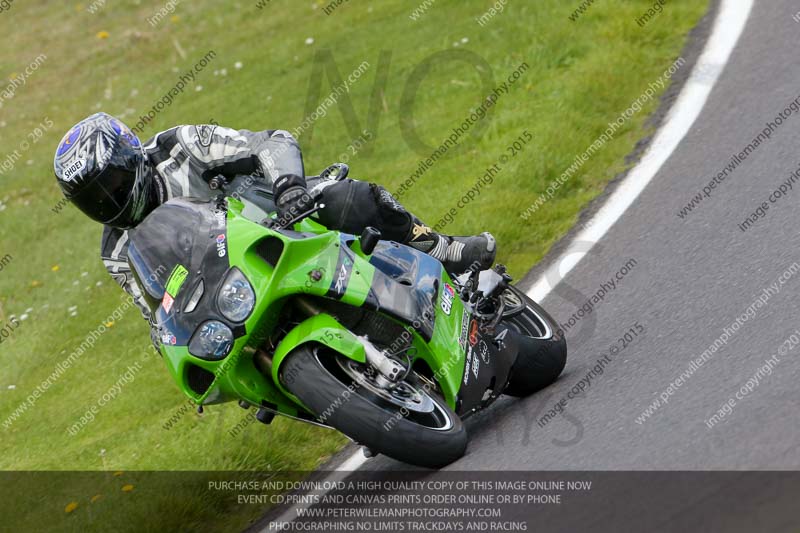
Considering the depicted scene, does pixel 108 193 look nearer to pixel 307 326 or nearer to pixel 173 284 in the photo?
pixel 173 284

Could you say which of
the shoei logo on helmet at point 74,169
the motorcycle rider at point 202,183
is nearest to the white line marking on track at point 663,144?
the motorcycle rider at point 202,183

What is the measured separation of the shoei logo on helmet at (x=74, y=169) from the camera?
5371 millimetres

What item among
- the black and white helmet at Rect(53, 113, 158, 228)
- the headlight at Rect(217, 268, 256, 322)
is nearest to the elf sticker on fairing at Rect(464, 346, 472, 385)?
the headlight at Rect(217, 268, 256, 322)


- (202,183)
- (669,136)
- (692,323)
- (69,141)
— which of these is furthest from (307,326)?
(669,136)

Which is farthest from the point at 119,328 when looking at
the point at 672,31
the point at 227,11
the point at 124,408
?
the point at 227,11

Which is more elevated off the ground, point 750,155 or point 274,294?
point 750,155

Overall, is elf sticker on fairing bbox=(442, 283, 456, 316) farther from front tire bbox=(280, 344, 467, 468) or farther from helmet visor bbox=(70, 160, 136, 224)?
helmet visor bbox=(70, 160, 136, 224)

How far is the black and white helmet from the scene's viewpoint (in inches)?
212

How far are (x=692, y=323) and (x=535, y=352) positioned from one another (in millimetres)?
870

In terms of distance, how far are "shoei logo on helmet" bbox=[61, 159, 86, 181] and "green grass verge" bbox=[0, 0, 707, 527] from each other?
2177mm

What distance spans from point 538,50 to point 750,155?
3.96m

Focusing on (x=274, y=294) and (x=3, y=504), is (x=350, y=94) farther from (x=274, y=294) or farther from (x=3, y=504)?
(x=274, y=294)

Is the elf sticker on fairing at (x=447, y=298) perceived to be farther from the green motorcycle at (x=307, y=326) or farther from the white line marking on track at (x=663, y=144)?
the white line marking on track at (x=663, y=144)

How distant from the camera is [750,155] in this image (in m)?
8.33
